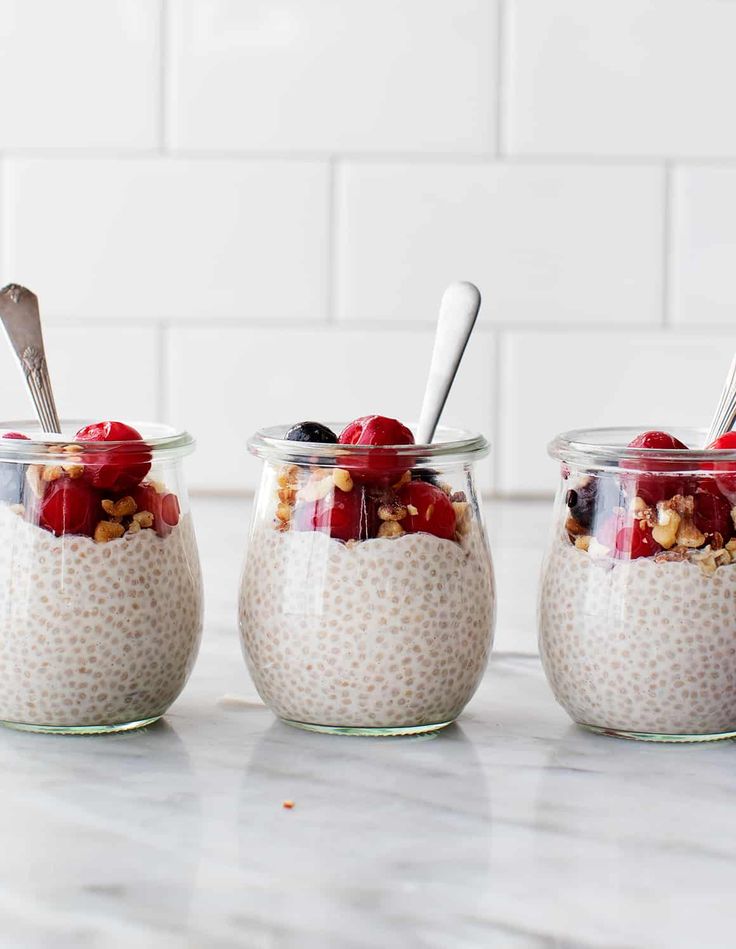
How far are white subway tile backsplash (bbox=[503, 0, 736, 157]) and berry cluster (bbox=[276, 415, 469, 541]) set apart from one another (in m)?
0.90

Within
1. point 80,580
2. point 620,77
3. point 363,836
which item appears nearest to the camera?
point 363,836

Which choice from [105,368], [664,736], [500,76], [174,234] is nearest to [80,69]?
[174,234]

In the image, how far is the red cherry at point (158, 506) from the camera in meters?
0.67

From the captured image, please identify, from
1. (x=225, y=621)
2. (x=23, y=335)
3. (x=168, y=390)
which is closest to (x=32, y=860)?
(x=23, y=335)

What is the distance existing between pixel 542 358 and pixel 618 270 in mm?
128

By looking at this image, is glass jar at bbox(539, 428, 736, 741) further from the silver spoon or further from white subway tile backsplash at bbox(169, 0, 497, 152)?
white subway tile backsplash at bbox(169, 0, 497, 152)

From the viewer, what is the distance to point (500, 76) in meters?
1.47

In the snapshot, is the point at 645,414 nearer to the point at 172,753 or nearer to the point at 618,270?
the point at 618,270

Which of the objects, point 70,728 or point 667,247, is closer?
point 70,728

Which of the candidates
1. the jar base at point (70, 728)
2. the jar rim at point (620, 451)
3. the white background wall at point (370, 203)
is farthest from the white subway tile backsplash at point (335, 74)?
the jar base at point (70, 728)

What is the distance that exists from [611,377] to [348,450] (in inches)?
36.4

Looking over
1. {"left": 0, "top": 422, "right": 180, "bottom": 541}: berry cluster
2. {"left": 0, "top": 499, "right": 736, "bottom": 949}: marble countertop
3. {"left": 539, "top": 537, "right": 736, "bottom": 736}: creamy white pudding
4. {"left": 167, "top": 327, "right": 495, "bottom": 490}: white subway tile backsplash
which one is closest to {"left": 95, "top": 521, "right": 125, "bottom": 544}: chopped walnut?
{"left": 0, "top": 422, "right": 180, "bottom": 541}: berry cluster

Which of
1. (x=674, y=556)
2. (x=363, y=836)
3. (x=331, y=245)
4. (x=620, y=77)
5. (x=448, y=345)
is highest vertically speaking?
(x=620, y=77)

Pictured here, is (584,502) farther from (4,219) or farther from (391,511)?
(4,219)
